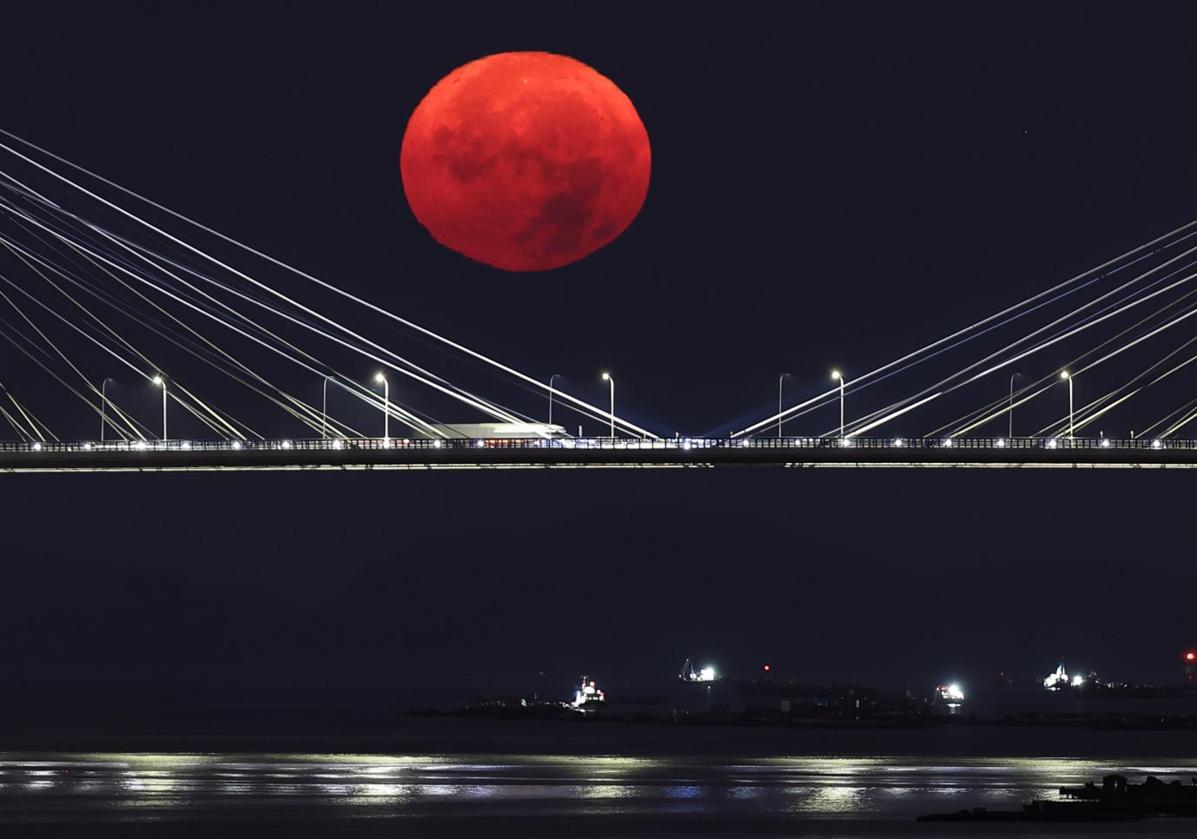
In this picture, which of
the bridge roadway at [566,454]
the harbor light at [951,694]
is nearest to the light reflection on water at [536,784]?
the bridge roadway at [566,454]

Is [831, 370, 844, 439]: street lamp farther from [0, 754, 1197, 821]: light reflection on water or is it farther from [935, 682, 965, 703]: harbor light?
[935, 682, 965, 703]: harbor light

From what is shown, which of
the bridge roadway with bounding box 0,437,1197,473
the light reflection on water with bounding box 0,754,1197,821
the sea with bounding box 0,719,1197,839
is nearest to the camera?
the sea with bounding box 0,719,1197,839

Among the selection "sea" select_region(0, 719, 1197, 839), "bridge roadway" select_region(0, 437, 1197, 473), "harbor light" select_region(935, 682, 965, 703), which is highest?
"bridge roadway" select_region(0, 437, 1197, 473)

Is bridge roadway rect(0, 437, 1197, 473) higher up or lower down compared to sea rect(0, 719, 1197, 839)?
higher up

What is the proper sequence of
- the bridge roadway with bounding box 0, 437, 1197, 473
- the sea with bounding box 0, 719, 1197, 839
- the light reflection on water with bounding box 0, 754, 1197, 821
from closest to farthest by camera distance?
the sea with bounding box 0, 719, 1197, 839
the light reflection on water with bounding box 0, 754, 1197, 821
the bridge roadway with bounding box 0, 437, 1197, 473

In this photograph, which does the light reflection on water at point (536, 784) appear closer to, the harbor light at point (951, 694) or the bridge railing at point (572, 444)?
the bridge railing at point (572, 444)

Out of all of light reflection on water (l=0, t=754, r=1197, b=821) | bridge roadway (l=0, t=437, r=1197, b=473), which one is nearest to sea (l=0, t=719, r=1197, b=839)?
light reflection on water (l=0, t=754, r=1197, b=821)
